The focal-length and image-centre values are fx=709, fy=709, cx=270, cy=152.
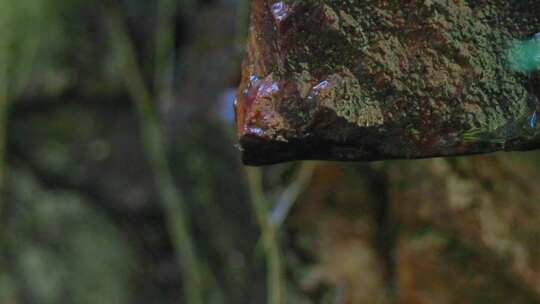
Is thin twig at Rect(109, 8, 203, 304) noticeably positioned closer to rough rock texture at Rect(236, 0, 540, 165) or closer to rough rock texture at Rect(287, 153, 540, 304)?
rough rock texture at Rect(287, 153, 540, 304)

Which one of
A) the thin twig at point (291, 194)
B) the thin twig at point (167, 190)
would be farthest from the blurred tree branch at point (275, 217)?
the thin twig at point (167, 190)

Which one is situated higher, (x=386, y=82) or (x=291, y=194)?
(x=386, y=82)

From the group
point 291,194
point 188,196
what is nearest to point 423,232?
point 291,194

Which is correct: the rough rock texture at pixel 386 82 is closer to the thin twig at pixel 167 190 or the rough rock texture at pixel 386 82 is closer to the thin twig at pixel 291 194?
the thin twig at pixel 291 194

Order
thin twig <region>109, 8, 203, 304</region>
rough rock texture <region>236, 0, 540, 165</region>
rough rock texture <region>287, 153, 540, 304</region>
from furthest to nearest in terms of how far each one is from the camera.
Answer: thin twig <region>109, 8, 203, 304</region>
rough rock texture <region>287, 153, 540, 304</region>
rough rock texture <region>236, 0, 540, 165</region>

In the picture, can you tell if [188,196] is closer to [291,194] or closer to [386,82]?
[291,194]

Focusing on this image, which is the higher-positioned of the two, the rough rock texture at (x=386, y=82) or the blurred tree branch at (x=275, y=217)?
the rough rock texture at (x=386, y=82)

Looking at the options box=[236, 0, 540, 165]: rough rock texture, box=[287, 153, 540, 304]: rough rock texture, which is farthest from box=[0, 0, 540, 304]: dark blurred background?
box=[236, 0, 540, 165]: rough rock texture
